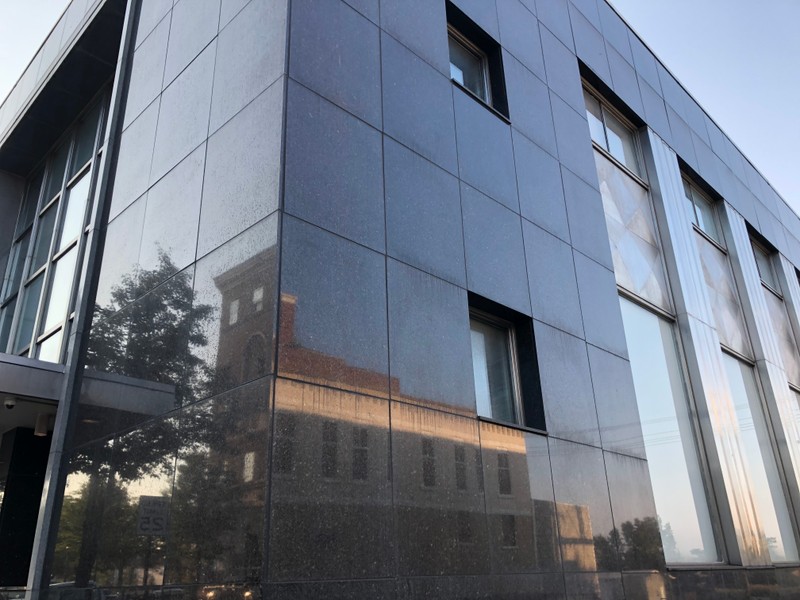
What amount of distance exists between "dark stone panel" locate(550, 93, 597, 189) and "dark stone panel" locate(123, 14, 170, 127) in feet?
22.2

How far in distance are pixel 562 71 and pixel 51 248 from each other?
11.3m

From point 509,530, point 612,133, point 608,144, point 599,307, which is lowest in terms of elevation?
point 509,530

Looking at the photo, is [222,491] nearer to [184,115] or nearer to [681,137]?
[184,115]

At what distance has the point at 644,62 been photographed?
17062 millimetres

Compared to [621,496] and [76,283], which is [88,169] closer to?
[76,283]

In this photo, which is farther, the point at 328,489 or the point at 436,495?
the point at 436,495

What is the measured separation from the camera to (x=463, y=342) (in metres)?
7.87

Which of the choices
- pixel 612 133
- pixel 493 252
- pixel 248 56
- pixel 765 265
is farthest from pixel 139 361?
pixel 765 265

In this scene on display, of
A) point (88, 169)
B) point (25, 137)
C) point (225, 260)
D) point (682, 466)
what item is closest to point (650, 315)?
point (682, 466)

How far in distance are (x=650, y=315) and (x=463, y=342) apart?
6451 millimetres

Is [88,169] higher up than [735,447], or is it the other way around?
[88,169]

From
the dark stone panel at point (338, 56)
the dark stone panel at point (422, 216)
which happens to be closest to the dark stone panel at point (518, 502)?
the dark stone panel at point (422, 216)

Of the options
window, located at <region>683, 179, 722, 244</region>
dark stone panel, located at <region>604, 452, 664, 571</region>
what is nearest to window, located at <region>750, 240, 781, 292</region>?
window, located at <region>683, 179, 722, 244</region>

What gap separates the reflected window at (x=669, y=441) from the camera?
10.6 m
